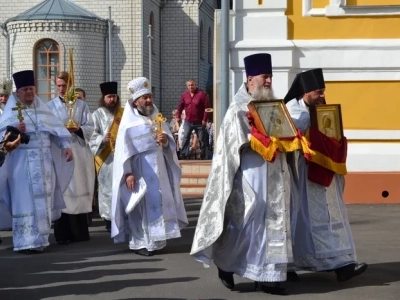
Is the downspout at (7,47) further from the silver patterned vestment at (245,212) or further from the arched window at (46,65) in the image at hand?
the silver patterned vestment at (245,212)

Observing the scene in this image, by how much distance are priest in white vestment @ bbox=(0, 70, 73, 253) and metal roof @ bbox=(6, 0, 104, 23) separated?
2487 centimetres

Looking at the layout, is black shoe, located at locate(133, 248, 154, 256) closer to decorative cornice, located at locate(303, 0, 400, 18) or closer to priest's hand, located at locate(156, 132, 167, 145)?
priest's hand, located at locate(156, 132, 167, 145)

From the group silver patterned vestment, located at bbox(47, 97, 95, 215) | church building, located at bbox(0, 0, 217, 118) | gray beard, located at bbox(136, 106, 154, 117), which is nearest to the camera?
gray beard, located at bbox(136, 106, 154, 117)

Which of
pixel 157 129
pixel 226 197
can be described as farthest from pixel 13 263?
pixel 226 197

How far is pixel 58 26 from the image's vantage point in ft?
117

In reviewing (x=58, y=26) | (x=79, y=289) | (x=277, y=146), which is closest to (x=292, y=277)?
(x=277, y=146)

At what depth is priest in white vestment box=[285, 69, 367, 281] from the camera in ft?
28.8

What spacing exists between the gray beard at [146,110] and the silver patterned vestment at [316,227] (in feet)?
8.32

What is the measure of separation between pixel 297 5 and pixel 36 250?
6.73 m

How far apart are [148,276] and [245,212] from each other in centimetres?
156

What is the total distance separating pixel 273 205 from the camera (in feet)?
27.6

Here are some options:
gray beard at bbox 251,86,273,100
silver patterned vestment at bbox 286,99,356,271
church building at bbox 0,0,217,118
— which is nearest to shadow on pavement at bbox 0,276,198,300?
silver patterned vestment at bbox 286,99,356,271

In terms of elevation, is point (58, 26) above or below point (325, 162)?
above

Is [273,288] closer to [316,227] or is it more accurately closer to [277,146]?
[316,227]
